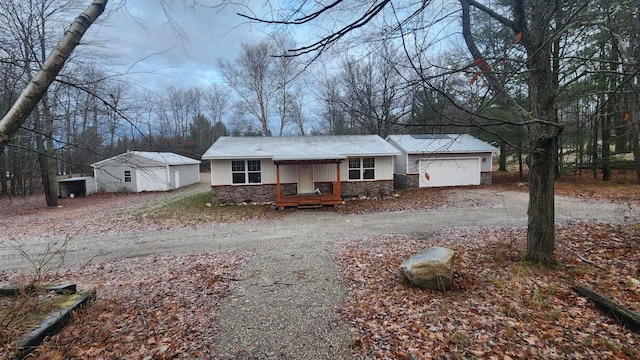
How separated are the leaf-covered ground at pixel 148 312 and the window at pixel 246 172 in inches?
302

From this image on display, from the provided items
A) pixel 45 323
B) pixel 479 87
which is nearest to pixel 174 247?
pixel 45 323

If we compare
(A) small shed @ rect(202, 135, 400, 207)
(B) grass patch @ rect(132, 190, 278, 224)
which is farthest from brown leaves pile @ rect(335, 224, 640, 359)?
(A) small shed @ rect(202, 135, 400, 207)

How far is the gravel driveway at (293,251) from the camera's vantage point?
3.12m

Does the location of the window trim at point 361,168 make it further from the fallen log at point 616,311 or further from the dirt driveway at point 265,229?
the fallen log at point 616,311

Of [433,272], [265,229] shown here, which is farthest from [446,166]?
[433,272]

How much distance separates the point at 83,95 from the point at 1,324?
269 cm

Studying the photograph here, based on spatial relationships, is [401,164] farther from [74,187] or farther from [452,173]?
[74,187]

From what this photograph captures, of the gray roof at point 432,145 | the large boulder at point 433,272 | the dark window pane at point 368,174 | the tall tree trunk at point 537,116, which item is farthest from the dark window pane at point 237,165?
the tall tree trunk at point 537,116

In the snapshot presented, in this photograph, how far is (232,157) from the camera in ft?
42.0

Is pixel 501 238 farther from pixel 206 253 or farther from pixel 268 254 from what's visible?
pixel 206 253

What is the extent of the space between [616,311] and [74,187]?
24.4 meters

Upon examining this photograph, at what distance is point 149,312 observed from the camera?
→ 3711 mm

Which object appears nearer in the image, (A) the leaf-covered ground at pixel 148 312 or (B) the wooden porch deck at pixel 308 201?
(A) the leaf-covered ground at pixel 148 312

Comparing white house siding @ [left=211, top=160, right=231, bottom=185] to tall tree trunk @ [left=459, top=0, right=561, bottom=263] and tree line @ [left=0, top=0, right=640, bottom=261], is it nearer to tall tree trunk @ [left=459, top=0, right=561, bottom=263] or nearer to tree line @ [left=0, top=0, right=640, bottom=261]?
tree line @ [left=0, top=0, right=640, bottom=261]
